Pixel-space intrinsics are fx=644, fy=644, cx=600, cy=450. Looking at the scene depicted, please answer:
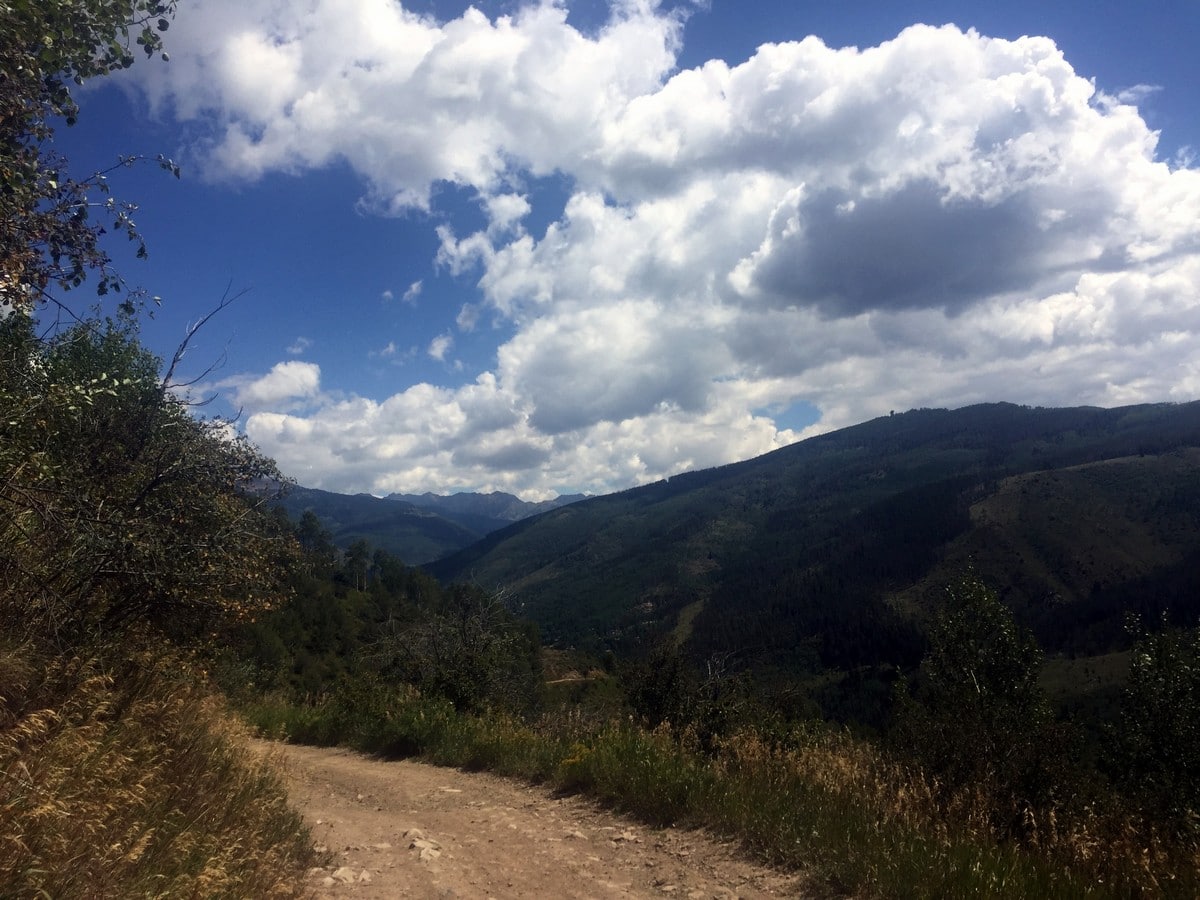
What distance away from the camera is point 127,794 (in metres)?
4.64

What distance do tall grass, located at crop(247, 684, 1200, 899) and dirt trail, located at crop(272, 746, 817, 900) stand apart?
0.37 m

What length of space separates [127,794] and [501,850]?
12.7 ft

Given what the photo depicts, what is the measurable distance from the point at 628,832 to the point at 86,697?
5578mm

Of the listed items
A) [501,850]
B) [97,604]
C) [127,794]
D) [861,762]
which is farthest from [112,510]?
[861,762]

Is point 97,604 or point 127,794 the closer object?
point 127,794

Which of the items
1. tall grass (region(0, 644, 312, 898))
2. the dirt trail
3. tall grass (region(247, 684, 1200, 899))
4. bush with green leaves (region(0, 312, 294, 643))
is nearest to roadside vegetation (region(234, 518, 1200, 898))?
tall grass (region(247, 684, 1200, 899))

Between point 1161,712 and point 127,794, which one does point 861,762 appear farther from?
point 1161,712

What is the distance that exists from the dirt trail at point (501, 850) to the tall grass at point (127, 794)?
787 mm

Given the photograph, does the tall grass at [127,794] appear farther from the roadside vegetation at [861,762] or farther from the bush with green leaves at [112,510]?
the roadside vegetation at [861,762]

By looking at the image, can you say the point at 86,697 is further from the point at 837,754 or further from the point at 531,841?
the point at 837,754

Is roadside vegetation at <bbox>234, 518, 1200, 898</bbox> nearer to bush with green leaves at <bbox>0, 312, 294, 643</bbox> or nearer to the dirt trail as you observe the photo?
the dirt trail

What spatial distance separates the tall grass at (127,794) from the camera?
3.75m

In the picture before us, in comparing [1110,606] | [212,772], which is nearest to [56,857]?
[212,772]

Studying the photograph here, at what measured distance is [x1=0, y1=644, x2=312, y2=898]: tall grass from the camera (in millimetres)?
3750
